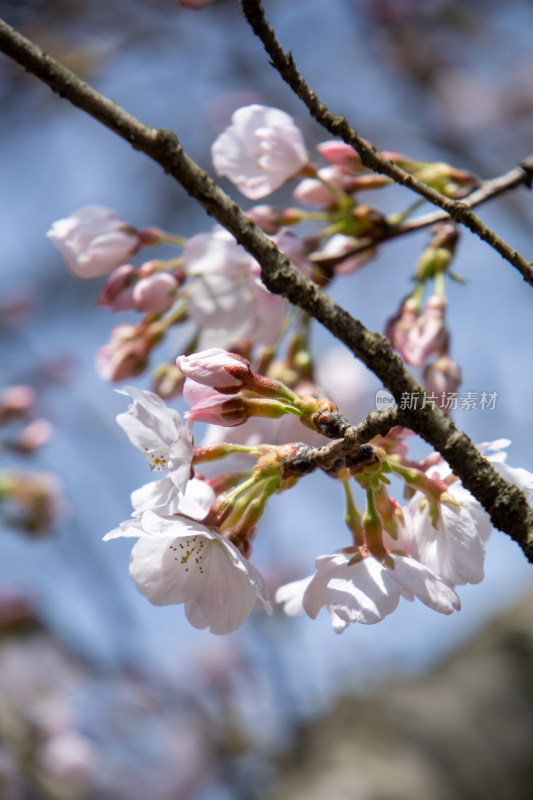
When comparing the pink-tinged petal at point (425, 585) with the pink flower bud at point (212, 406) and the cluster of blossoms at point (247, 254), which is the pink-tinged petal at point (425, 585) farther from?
the cluster of blossoms at point (247, 254)

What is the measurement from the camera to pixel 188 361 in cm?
63

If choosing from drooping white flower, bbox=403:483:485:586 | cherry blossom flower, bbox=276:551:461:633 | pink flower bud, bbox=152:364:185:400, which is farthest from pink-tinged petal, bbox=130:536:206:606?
pink flower bud, bbox=152:364:185:400

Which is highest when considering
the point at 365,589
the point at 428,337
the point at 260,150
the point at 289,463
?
the point at 260,150

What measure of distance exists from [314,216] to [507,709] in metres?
1.20

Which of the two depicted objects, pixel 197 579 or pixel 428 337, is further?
pixel 428 337

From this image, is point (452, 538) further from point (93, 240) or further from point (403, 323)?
point (93, 240)

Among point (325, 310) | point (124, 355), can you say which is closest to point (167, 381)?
point (124, 355)

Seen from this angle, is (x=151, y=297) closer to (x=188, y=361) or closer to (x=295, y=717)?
(x=188, y=361)

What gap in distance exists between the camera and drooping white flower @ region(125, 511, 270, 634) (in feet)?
2.13

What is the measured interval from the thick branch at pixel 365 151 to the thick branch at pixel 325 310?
0.39 ft

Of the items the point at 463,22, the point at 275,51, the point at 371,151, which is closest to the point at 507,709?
the point at 371,151

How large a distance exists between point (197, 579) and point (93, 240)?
1.64ft

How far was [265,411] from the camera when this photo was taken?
0.66 meters

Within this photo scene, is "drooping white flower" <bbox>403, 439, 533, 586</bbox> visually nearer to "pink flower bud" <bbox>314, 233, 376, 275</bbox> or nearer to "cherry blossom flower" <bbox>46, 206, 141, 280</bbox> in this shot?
"pink flower bud" <bbox>314, 233, 376, 275</bbox>
